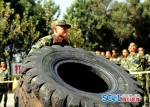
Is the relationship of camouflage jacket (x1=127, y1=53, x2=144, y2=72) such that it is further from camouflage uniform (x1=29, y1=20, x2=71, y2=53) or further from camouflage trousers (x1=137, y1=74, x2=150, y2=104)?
camouflage uniform (x1=29, y1=20, x2=71, y2=53)

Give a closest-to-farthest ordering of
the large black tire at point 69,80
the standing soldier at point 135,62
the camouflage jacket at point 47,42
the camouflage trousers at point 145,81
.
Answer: the large black tire at point 69,80 → the camouflage jacket at point 47,42 → the standing soldier at point 135,62 → the camouflage trousers at point 145,81

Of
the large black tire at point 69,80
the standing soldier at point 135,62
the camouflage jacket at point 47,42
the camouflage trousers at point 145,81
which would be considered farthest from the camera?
the camouflage trousers at point 145,81

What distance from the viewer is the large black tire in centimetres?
379

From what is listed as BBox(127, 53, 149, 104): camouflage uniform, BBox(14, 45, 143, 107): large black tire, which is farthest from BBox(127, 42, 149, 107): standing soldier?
BBox(14, 45, 143, 107): large black tire

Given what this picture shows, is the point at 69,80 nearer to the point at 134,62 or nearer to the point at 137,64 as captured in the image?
the point at 134,62

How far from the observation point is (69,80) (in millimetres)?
4945

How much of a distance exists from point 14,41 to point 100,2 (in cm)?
1134

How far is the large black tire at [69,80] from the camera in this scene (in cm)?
379

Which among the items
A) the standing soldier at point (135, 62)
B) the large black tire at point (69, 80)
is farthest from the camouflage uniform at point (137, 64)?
the large black tire at point (69, 80)

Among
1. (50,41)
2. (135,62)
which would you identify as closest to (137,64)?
(135,62)

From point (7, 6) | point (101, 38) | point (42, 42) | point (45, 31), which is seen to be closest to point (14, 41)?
point (45, 31)

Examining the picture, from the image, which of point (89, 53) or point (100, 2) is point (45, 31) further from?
point (89, 53)

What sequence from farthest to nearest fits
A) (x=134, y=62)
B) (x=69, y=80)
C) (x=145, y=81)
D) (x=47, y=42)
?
(x=145, y=81) < (x=134, y=62) < (x=47, y=42) < (x=69, y=80)

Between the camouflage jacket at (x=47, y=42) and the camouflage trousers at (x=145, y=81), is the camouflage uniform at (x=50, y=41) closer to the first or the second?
the camouflage jacket at (x=47, y=42)
